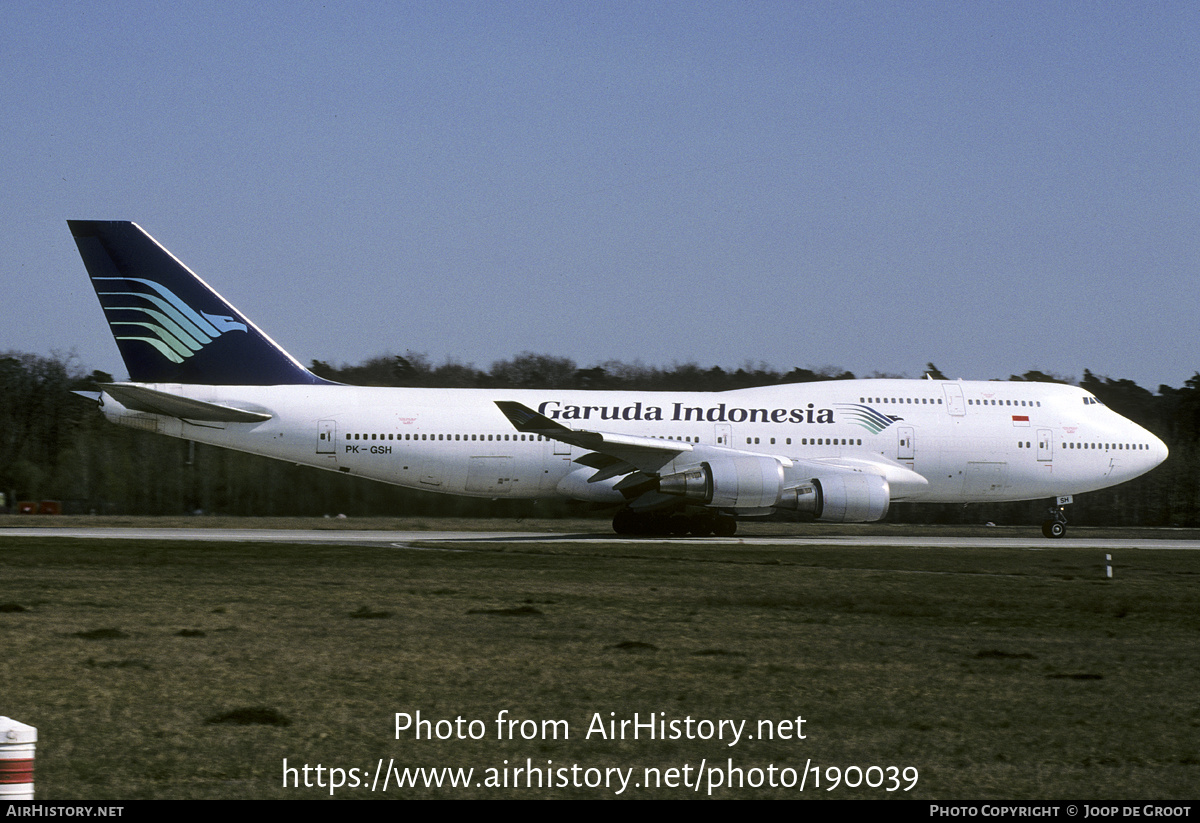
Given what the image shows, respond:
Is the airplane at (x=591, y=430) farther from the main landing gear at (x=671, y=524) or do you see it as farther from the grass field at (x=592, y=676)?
the grass field at (x=592, y=676)

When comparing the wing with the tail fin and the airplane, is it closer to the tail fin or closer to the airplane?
the airplane

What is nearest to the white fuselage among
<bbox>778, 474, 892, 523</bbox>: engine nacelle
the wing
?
the wing

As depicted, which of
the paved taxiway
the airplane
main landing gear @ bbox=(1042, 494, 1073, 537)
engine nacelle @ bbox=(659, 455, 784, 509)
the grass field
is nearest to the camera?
the grass field

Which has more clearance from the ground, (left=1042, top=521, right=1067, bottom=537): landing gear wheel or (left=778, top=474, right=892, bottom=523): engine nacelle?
(left=778, top=474, right=892, bottom=523): engine nacelle

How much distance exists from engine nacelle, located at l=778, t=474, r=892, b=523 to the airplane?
34mm

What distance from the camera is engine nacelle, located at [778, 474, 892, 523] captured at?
2575cm

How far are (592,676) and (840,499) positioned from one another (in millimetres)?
18029

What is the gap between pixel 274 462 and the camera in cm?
3884

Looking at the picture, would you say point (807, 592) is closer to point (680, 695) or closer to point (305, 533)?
point (680, 695)

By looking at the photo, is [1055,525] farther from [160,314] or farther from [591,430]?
[160,314]

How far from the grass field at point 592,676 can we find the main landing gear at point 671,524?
10.5 meters

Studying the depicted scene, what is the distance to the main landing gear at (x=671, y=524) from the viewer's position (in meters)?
27.3

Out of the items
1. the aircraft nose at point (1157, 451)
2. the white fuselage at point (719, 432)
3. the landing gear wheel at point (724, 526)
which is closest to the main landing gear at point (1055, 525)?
the white fuselage at point (719, 432)

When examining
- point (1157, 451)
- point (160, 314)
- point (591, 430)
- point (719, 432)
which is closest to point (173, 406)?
point (160, 314)
